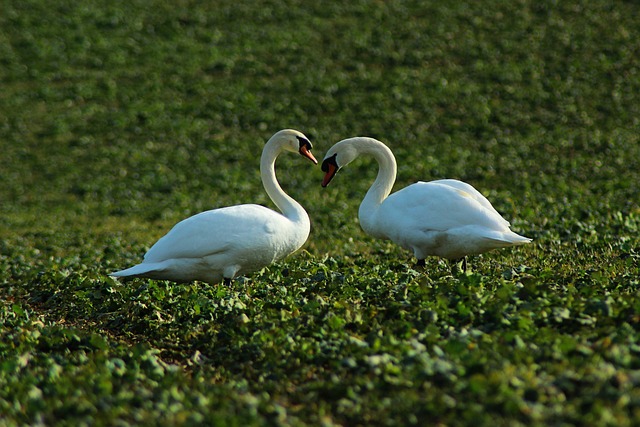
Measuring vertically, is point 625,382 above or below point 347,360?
above

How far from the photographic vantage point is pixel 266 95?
23.2m

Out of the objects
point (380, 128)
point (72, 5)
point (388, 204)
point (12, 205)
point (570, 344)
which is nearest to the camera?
point (570, 344)

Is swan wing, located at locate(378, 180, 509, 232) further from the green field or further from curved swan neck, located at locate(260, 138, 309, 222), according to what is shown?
curved swan neck, located at locate(260, 138, 309, 222)

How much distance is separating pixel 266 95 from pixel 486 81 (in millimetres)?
6045

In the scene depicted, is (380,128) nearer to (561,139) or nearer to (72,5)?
(561,139)

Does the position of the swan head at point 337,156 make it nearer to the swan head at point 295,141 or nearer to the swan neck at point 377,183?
the swan neck at point 377,183

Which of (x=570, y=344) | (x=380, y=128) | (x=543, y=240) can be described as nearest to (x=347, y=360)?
(x=570, y=344)

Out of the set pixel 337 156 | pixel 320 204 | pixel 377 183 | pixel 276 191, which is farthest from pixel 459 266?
pixel 320 204

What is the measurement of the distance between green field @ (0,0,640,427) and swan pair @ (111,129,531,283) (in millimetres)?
278

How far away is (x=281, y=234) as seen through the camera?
8414 millimetres

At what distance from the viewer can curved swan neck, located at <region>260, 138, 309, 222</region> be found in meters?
8.98

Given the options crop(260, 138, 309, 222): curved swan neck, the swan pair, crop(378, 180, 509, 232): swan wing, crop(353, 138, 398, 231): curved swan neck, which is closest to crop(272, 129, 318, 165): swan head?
crop(260, 138, 309, 222): curved swan neck

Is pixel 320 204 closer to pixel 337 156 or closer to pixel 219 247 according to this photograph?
pixel 337 156

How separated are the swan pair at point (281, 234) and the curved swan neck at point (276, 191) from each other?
0.08 ft
